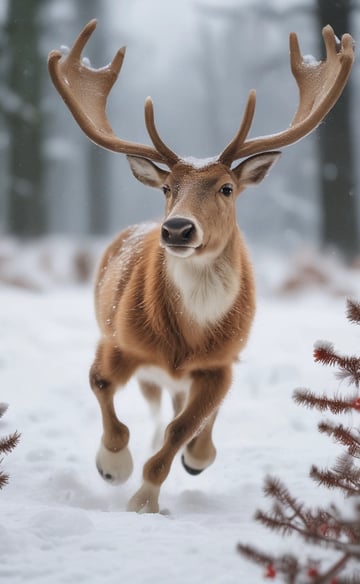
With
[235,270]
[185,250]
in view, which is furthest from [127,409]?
[185,250]

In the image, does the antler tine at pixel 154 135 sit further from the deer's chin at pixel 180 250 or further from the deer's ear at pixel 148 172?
the deer's chin at pixel 180 250

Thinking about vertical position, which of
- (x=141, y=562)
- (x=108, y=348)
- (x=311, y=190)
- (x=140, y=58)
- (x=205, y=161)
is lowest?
(x=141, y=562)

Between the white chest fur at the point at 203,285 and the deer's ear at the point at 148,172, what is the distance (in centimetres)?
42

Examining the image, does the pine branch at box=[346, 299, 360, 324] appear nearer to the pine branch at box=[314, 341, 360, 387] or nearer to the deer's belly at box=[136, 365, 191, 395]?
the pine branch at box=[314, 341, 360, 387]

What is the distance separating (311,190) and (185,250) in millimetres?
24385

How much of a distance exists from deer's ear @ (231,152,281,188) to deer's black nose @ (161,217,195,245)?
2.30 ft

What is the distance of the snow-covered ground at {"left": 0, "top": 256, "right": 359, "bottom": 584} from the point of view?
7.72 ft

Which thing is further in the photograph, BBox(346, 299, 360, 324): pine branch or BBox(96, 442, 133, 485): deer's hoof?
BBox(96, 442, 133, 485): deer's hoof

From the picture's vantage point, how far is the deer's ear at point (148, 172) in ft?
12.8

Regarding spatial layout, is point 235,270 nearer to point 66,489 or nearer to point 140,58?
point 66,489

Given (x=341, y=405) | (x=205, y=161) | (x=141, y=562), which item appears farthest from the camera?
(x=205, y=161)

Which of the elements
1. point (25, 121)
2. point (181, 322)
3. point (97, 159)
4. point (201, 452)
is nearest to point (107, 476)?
point (201, 452)

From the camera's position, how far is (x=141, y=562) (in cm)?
232

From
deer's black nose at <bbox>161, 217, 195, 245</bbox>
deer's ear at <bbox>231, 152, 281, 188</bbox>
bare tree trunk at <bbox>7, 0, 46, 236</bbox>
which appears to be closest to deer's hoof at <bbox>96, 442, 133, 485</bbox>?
deer's black nose at <bbox>161, 217, 195, 245</bbox>
